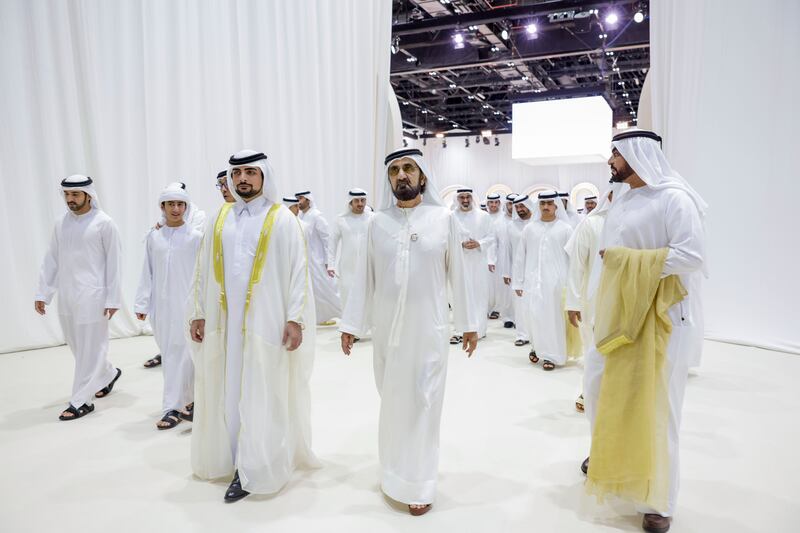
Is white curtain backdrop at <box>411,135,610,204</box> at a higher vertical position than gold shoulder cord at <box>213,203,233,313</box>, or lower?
higher

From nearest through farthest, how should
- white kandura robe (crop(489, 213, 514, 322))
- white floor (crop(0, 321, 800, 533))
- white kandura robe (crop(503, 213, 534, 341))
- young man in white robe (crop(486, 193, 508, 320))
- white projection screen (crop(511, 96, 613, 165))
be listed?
white floor (crop(0, 321, 800, 533))
white kandura robe (crop(503, 213, 534, 341))
white kandura robe (crop(489, 213, 514, 322))
young man in white robe (crop(486, 193, 508, 320))
white projection screen (crop(511, 96, 613, 165))

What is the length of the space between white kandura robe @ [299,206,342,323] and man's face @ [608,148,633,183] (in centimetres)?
479

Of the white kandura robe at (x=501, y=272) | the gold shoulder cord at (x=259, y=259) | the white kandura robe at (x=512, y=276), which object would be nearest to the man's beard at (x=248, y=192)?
the gold shoulder cord at (x=259, y=259)

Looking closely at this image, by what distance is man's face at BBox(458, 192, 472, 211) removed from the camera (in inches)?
281

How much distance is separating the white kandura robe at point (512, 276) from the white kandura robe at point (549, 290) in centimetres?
31

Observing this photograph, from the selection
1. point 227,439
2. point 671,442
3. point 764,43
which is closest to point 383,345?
point 227,439

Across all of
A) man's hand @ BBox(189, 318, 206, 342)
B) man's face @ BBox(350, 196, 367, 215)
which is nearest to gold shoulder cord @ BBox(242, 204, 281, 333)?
man's hand @ BBox(189, 318, 206, 342)

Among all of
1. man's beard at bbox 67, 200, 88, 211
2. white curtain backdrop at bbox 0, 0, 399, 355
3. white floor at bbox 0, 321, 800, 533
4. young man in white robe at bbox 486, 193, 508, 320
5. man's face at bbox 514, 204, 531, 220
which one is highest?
white curtain backdrop at bbox 0, 0, 399, 355

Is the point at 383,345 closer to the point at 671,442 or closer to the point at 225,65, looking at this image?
the point at 671,442

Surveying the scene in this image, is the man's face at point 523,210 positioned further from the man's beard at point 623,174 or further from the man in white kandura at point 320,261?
the man's beard at point 623,174

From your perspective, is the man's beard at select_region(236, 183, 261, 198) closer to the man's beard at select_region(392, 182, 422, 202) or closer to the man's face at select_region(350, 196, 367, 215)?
the man's beard at select_region(392, 182, 422, 202)

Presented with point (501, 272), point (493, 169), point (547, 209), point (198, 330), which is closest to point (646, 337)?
point (198, 330)

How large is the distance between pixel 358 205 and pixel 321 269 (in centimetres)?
110

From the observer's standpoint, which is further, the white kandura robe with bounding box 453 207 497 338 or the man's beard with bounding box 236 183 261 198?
the white kandura robe with bounding box 453 207 497 338
